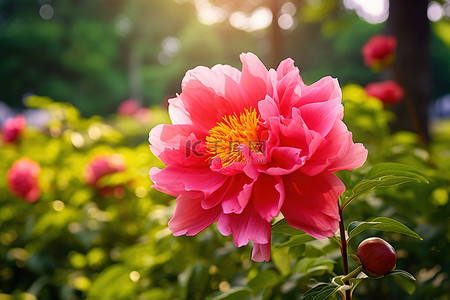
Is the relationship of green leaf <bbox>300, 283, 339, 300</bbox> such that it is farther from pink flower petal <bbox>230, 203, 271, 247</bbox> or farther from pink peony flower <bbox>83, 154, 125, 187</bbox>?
A: pink peony flower <bbox>83, 154, 125, 187</bbox>

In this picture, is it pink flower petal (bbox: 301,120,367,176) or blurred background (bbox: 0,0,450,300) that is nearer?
pink flower petal (bbox: 301,120,367,176)

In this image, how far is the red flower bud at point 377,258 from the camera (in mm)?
602

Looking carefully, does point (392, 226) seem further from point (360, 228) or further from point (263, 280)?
point (263, 280)

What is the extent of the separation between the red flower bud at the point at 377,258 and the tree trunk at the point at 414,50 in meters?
3.10

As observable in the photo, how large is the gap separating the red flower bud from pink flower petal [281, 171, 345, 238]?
59 mm

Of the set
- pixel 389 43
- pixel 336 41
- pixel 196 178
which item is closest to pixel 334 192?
pixel 196 178

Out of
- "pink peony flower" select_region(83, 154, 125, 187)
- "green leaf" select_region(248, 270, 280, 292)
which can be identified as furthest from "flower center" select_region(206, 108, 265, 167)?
"pink peony flower" select_region(83, 154, 125, 187)

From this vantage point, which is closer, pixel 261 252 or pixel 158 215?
pixel 261 252

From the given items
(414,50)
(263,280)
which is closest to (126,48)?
(414,50)

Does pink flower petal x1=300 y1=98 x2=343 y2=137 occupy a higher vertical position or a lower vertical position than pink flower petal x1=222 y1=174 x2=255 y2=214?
higher

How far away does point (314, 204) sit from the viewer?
24.8 inches

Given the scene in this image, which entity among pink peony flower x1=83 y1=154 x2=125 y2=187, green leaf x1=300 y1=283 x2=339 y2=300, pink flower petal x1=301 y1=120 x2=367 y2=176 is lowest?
pink peony flower x1=83 y1=154 x2=125 y2=187

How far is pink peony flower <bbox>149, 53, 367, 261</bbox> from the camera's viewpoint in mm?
620

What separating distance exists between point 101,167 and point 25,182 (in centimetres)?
40
